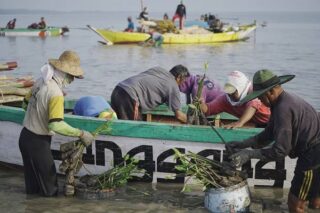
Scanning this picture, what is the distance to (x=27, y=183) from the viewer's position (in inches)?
219

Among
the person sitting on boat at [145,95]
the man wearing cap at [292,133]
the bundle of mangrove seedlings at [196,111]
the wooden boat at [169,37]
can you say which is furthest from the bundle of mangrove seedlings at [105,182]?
the wooden boat at [169,37]

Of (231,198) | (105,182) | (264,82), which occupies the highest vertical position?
(264,82)

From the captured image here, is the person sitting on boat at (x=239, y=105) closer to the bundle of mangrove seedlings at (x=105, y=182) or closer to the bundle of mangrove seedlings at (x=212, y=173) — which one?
the bundle of mangrove seedlings at (x=212, y=173)

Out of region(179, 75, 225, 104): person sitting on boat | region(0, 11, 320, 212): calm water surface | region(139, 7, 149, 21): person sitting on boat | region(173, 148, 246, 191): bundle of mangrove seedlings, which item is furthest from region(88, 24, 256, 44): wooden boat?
region(173, 148, 246, 191): bundle of mangrove seedlings

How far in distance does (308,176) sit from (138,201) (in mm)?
1869

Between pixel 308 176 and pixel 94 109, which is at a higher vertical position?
pixel 94 109

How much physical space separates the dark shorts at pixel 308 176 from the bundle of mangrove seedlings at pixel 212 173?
0.53 m

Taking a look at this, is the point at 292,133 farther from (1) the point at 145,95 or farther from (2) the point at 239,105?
(1) the point at 145,95

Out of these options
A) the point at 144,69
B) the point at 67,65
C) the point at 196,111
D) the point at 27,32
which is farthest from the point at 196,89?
the point at 27,32

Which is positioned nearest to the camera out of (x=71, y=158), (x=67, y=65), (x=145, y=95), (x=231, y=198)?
(x=231, y=198)

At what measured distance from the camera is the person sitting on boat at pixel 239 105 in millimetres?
5703

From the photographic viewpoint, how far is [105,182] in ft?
18.4

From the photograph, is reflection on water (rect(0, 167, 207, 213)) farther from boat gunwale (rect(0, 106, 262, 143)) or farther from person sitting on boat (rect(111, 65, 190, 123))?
person sitting on boat (rect(111, 65, 190, 123))

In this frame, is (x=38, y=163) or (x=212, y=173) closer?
(x=212, y=173)
